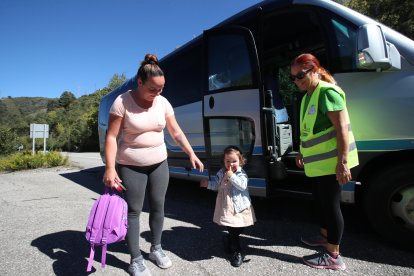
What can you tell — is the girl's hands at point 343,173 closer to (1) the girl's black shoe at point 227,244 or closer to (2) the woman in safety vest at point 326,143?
(2) the woman in safety vest at point 326,143

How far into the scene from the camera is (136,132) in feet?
7.89

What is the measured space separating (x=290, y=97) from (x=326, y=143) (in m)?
2.99

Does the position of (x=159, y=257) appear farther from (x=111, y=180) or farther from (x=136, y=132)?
(x=136, y=132)

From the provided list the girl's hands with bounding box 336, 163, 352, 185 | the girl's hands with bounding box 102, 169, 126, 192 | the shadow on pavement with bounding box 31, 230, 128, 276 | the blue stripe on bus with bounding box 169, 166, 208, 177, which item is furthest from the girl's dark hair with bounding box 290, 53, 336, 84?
the blue stripe on bus with bounding box 169, 166, 208, 177

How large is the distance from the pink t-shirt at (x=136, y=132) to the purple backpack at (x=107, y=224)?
1.13 ft

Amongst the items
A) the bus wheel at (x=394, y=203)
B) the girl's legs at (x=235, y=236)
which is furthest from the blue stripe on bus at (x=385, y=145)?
the girl's legs at (x=235, y=236)

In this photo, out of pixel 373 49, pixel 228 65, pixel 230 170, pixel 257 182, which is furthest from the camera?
pixel 228 65

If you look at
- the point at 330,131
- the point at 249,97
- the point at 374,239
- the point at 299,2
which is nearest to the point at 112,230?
the point at 330,131

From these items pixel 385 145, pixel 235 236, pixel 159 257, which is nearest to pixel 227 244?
pixel 235 236

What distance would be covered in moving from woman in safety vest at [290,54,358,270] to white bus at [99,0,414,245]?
47 cm

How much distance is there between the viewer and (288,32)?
473 centimetres

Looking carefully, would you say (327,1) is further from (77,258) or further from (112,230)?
(77,258)

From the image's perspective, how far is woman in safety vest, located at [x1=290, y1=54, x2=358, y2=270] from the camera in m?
2.18

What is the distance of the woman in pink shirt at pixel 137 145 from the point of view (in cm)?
234
